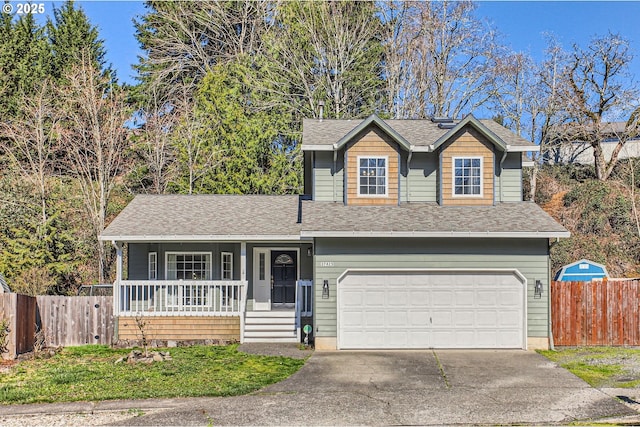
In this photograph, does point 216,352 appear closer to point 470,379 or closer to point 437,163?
point 470,379

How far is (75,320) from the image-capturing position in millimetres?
17562

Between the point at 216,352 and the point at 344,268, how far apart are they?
3808 millimetres

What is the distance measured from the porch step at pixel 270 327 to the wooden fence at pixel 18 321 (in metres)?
5.47

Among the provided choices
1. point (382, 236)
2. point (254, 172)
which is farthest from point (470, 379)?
point (254, 172)

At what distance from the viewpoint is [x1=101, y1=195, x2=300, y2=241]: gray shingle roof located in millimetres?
18000

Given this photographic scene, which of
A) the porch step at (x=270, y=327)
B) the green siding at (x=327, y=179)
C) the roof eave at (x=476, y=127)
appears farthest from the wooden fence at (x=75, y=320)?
the roof eave at (x=476, y=127)

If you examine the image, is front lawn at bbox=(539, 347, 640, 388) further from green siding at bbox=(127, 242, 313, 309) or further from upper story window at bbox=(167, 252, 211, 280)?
upper story window at bbox=(167, 252, 211, 280)

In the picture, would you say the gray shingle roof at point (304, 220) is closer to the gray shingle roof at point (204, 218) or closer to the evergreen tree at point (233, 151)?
the gray shingle roof at point (204, 218)

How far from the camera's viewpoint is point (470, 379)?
12891mm

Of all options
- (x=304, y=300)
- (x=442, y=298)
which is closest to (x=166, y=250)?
(x=304, y=300)

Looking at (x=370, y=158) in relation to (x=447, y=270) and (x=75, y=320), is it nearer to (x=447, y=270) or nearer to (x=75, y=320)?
(x=447, y=270)

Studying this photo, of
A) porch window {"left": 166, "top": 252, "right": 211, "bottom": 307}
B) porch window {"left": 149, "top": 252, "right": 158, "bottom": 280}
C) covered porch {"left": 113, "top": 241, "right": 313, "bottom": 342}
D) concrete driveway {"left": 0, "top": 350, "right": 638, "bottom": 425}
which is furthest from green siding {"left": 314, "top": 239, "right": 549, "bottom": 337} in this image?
porch window {"left": 149, "top": 252, "right": 158, "bottom": 280}

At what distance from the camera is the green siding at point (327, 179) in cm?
1822

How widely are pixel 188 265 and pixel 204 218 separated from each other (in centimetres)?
151
